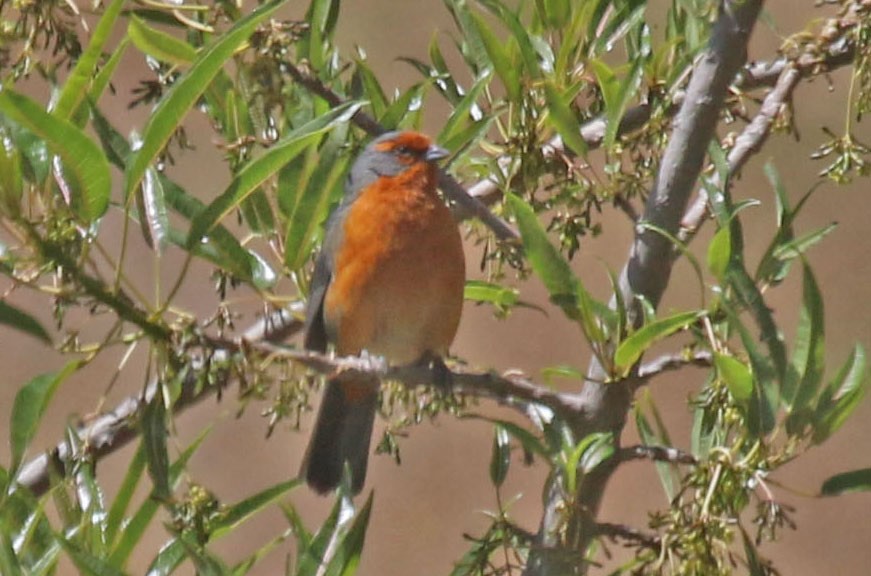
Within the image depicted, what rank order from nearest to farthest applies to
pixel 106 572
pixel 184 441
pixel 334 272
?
pixel 106 572 → pixel 334 272 → pixel 184 441

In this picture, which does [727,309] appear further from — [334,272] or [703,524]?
[334,272]

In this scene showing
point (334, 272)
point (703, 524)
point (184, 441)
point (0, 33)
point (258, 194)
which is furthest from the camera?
point (184, 441)

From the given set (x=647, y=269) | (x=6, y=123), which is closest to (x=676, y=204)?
(x=647, y=269)

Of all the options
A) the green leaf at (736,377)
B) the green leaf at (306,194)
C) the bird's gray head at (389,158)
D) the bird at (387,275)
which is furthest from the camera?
the bird at (387,275)

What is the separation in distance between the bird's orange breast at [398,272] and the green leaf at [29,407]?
1005 mm

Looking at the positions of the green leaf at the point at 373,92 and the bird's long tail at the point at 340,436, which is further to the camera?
the bird's long tail at the point at 340,436

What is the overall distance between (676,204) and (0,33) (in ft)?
2.76

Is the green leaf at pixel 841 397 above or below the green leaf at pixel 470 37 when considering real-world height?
below

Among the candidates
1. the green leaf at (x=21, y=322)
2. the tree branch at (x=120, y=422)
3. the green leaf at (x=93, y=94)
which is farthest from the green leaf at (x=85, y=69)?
the tree branch at (x=120, y=422)

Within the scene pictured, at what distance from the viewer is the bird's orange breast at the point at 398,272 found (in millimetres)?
2654

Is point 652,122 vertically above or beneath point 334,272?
beneath

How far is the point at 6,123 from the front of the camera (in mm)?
1623

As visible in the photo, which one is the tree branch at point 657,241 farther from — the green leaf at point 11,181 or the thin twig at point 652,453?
the green leaf at point 11,181

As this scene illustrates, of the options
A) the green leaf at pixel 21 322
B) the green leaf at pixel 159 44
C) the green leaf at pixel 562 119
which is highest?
the green leaf at pixel 159 44
